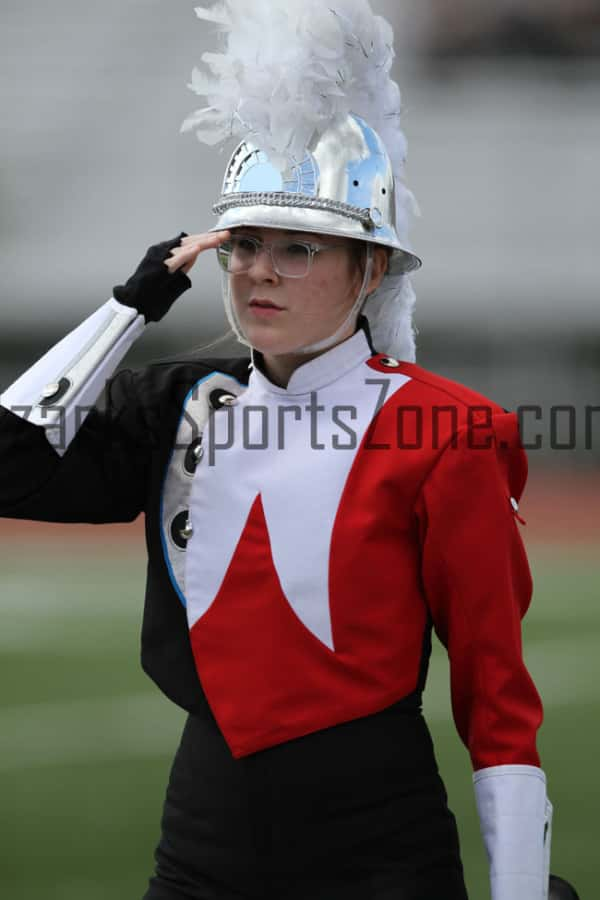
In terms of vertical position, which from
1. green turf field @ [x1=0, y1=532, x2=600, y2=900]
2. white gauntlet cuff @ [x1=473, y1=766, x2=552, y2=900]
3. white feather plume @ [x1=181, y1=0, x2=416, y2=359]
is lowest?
green turf field @ [x1=0, y1=532, x2=600, y2=900]

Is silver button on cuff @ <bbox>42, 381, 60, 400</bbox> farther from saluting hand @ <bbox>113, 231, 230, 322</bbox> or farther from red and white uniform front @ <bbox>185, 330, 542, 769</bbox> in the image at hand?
red and white uniform front @ <bbox>185, 330, 542, 769</bbox>

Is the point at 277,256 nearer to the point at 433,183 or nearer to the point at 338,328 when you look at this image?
the point at 338,328

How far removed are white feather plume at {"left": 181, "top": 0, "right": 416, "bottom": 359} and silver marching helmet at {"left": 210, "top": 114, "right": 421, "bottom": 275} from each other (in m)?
0.02

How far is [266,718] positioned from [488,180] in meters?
16.2

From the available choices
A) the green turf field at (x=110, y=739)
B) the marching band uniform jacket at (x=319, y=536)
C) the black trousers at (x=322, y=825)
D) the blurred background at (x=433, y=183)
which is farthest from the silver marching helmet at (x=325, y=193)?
the blurred background at (x=433, y=183)

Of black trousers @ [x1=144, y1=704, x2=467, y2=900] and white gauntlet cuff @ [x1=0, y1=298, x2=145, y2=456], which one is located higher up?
white gauntlet cuff @ [x1=0, y1=298, x2=145, y2=456]

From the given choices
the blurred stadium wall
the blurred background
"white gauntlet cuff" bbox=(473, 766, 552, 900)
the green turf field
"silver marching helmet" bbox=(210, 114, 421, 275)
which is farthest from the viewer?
the blurred stadium wall

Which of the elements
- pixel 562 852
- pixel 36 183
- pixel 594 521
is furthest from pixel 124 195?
pixel 562 852

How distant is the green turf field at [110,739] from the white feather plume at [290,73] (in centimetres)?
231

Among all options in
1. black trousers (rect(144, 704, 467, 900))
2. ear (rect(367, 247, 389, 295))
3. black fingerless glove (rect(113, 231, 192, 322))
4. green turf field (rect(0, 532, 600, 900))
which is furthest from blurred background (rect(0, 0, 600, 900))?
black trousers (rect(144, 704, 467, 900))

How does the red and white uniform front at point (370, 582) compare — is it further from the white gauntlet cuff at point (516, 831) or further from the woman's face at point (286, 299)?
the woman's face at point (286, 299)

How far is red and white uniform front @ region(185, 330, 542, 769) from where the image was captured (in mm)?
2033

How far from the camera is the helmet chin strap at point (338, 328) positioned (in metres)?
2.20

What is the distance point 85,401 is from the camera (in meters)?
2.19
